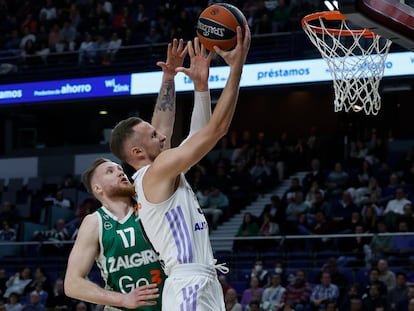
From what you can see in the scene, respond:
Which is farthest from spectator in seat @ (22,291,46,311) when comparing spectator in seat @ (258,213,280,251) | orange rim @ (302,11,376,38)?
orange rim @ (302,11,376,38)

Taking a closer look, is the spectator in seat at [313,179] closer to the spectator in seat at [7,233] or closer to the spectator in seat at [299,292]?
the spectator in seat at [299,292]

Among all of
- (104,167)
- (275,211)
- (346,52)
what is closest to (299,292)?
(275,211)

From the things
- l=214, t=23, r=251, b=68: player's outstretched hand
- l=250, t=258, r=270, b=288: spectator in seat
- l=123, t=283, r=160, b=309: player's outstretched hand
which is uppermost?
l=214, t=23, r=251, b=68: player's outstretched hand

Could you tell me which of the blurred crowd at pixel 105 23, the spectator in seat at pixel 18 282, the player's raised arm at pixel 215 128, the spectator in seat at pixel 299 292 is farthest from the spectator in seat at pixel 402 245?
the player's raised arm at pixel 215 128

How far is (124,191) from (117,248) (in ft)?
0.97

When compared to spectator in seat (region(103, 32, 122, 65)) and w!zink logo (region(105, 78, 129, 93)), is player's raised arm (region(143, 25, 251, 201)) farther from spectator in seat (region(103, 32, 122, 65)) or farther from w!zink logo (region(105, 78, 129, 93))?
spectator in seat (region(103, 32, 122, 65))

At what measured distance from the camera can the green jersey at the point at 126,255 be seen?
16.0ft

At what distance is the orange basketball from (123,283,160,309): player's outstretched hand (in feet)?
3.89

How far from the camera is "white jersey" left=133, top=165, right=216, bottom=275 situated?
4.50 m

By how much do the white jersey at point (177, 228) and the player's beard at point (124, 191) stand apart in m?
0.36

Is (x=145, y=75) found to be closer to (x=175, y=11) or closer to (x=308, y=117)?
(x=175, y=11)

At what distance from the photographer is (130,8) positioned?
2066 cm

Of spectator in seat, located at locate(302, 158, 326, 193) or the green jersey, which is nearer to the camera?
the green jersey

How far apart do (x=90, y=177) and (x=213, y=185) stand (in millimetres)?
11736
